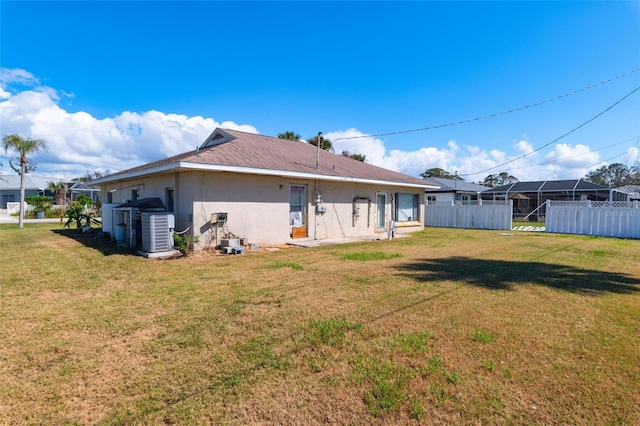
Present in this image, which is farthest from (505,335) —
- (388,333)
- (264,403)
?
(264,403)

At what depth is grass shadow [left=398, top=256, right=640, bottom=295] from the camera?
5973 mm

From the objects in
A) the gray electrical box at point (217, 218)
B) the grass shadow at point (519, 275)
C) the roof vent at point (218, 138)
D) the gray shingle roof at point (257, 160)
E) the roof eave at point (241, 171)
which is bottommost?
the grass shadow at point (519, 275)

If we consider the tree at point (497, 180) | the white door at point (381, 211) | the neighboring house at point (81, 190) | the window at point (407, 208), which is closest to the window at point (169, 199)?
the white door at point (381, 211)

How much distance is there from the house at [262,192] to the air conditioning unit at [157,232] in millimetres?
629

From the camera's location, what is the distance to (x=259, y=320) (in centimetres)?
422

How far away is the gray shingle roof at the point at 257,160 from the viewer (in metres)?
9.55

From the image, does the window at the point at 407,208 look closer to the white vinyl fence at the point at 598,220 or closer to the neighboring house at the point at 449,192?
the white vinyl fence at the point at 598,220

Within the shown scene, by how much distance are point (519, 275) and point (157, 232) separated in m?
8.72

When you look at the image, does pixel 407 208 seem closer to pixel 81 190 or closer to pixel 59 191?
pixel 59 191

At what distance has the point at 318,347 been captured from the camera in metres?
3.48

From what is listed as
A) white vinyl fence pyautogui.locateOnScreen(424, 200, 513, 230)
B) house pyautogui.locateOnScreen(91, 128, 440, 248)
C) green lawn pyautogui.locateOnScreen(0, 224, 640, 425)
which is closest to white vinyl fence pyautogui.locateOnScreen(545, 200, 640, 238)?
white vinyl fence pyautogui.locateOnScreen(424, 200, 513, 230)

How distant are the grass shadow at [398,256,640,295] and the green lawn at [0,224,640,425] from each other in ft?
0.22

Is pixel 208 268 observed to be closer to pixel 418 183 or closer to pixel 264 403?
pixel 264 403

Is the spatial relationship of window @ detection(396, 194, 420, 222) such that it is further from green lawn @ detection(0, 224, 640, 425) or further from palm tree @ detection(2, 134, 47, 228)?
palm tree @ detection(2, 134, 47, 228)
